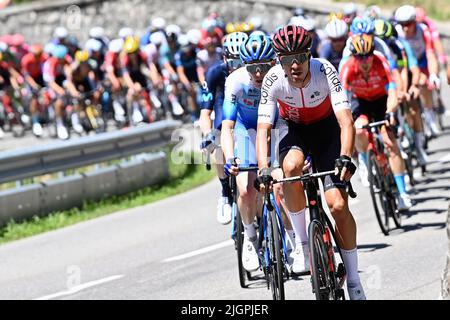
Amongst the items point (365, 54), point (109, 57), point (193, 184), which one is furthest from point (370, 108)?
point (109, 57)

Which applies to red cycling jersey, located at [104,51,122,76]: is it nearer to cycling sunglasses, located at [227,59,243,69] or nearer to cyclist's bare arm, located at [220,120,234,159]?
cycling sunglasses, located at [227,59,243,69]

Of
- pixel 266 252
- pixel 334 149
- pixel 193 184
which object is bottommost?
pixel 193 184

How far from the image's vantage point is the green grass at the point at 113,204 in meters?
15.2

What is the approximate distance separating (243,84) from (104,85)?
15561 millimetres

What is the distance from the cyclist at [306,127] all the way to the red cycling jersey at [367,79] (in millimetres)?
3933

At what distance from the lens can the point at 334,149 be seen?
9.16 meters

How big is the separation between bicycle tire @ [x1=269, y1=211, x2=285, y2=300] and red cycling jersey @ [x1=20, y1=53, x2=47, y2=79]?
18.6m

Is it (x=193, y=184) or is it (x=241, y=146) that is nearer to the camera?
(x=241, y=146)

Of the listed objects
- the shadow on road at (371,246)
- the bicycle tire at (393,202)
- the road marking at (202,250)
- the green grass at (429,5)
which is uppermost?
the bicycle tire at (393,202)

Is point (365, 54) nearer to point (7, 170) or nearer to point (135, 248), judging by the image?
point (135, 248)

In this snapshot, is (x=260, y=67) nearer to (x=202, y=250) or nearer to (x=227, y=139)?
(x=227, y=139)

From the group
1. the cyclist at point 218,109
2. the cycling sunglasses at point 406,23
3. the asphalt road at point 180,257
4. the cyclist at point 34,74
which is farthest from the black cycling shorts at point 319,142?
the cyclist at point 34,74

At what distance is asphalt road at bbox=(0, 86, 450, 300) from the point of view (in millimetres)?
10711

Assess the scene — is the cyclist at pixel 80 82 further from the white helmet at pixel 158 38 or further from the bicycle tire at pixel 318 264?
the bicycle tire at pixel 318 264
